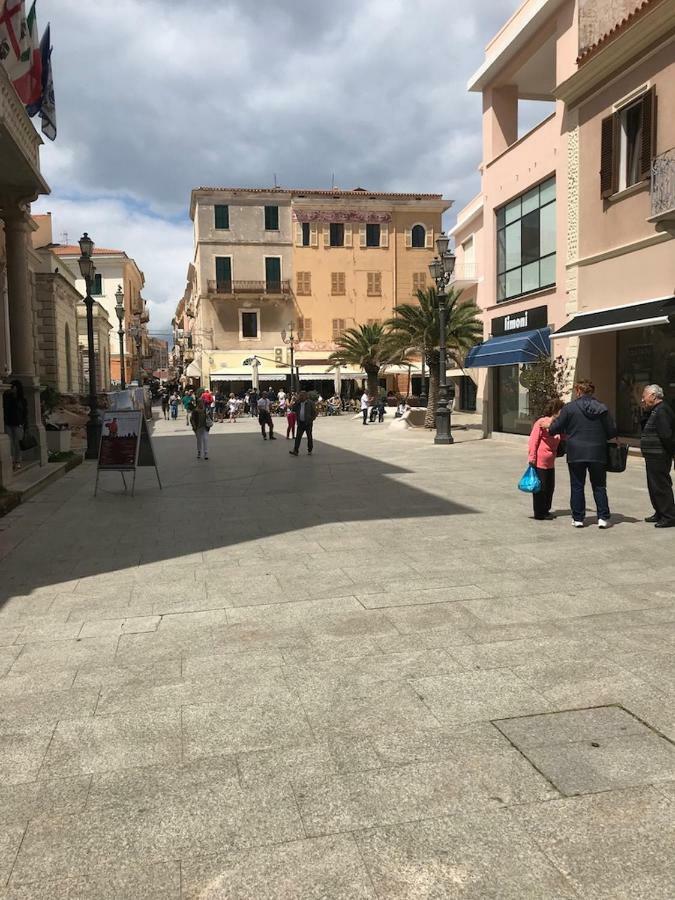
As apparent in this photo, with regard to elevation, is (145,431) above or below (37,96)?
below

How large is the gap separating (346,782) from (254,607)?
2.43 m

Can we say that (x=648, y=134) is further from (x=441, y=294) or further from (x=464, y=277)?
(x=464, y=277)

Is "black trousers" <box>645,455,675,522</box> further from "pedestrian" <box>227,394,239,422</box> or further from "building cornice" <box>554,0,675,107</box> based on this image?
"pedestrian" <box>227,394,239,422</box>

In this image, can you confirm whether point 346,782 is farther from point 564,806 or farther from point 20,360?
point 20,360

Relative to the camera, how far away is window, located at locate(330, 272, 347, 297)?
50062 millimetres

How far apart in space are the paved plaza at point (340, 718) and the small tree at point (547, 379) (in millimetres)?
9253

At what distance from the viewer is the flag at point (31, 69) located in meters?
13.9

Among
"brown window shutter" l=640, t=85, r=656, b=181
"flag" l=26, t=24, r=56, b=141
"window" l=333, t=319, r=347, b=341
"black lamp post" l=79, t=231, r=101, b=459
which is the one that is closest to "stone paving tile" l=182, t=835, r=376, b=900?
"brown window shutter" l=640, t=85, r=656, b=181

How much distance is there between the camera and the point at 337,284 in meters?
50.2

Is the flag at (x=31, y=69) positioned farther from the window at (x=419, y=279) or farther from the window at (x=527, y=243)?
the window at (x=419, y=279)

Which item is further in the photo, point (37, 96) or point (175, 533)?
point (37, 96)

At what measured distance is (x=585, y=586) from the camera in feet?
17.9

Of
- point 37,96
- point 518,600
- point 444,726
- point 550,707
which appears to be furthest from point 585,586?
point 37,96

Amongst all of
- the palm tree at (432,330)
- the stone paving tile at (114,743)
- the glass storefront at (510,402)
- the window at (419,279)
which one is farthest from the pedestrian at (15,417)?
the window at (419,279)
